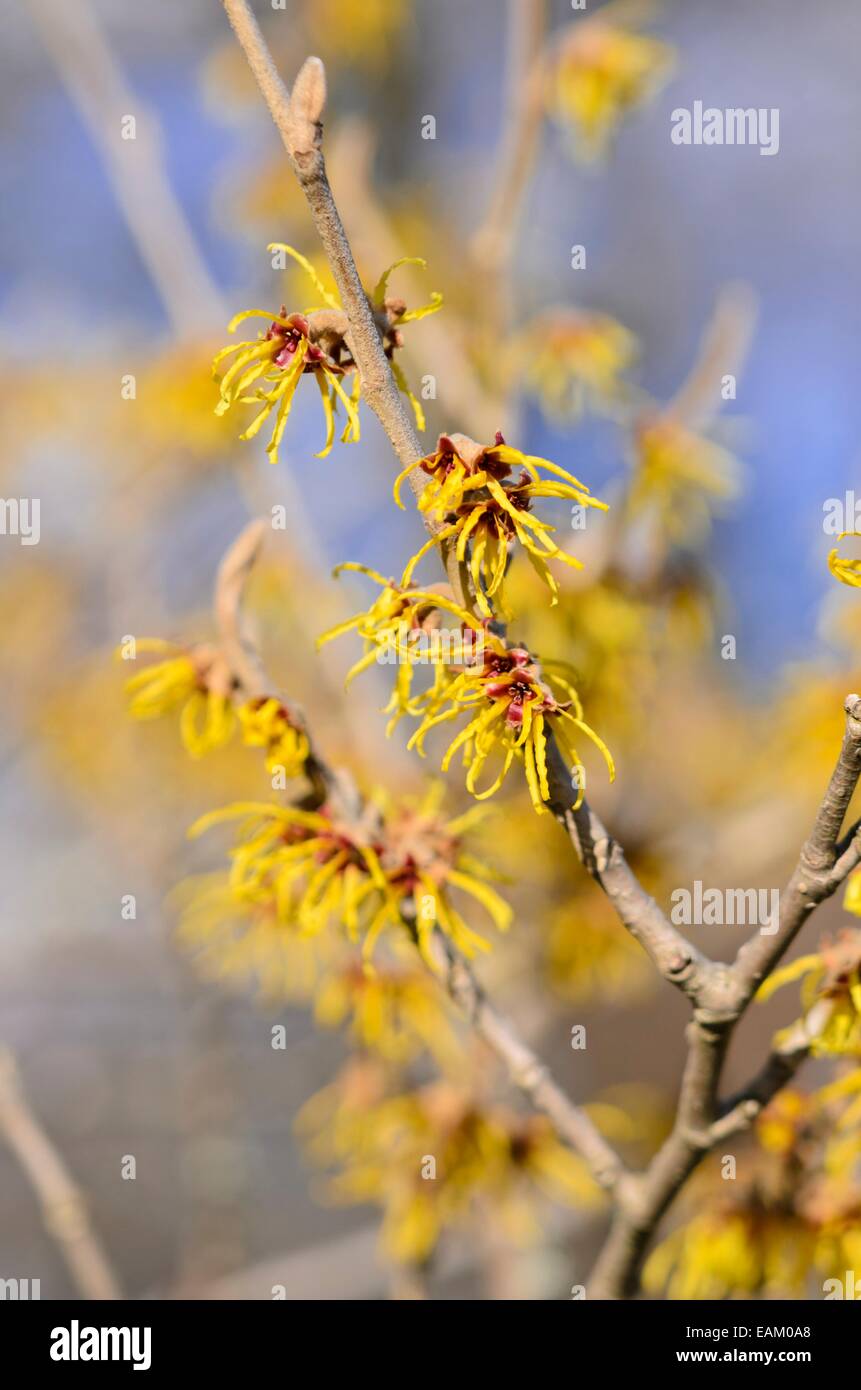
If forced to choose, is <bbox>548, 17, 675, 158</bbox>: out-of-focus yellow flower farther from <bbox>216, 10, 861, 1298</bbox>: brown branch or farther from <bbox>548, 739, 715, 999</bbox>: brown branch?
<bbox>548, 739, 715, 999</bbox>: brown branch

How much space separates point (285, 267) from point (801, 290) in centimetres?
431

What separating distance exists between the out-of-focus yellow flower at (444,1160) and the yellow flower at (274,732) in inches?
24.1

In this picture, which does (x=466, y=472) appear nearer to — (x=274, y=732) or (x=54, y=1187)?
(x=274, y=732)

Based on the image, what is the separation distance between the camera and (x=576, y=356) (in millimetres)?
1642

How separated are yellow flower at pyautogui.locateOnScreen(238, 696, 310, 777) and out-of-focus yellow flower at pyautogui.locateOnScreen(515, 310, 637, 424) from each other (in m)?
0.97

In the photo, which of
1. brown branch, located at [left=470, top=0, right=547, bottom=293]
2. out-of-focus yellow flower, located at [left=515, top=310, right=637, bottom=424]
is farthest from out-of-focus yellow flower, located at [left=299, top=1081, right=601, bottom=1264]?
brown branch, located at [left=470, top=0, right=547, bottom=293]

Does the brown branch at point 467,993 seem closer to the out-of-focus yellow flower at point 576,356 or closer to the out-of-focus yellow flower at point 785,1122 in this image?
the out-of-focus yellow flower at point 785,1122

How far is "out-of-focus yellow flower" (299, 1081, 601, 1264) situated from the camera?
128 centimetres

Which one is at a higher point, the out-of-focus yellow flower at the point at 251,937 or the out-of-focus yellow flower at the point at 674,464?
the out-of-focus yellow flower at the point at 674,464

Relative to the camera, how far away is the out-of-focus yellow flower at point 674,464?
1.46 m

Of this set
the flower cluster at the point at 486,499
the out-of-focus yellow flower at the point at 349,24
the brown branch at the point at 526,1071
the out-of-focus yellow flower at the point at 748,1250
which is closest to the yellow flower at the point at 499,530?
the flower cluster at the point at 486,499
